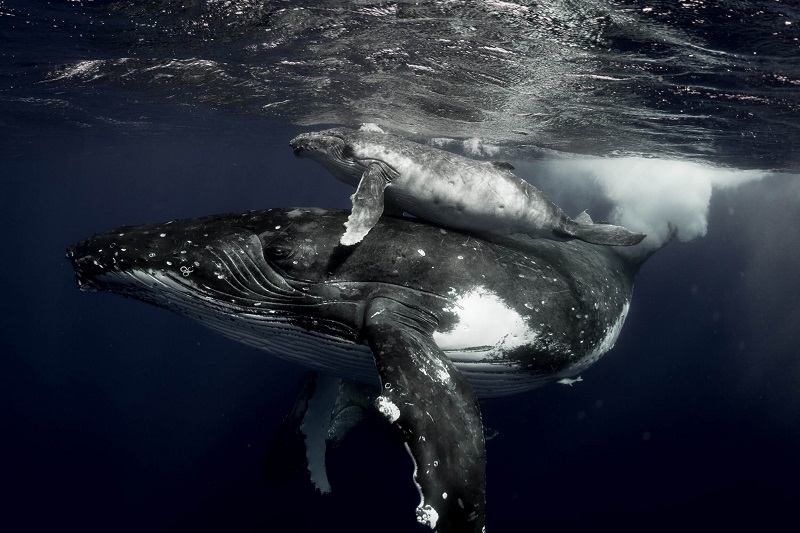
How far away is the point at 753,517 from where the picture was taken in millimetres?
22469

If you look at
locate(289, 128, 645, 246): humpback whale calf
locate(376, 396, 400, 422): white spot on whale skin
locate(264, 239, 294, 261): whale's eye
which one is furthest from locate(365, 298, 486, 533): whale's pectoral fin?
locate(289, 128, 645, 246): humpback whale calf

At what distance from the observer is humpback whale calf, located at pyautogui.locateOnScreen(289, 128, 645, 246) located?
614 cm

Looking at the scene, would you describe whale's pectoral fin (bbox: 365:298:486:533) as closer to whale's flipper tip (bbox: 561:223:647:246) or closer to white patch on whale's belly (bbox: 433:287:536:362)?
white patch on whale's belly (bbox: 433:287:536:362)

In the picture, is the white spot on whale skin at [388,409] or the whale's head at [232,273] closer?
the white spot on whale skin at [388,409]

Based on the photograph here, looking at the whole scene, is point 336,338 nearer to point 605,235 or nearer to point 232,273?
point 232,273

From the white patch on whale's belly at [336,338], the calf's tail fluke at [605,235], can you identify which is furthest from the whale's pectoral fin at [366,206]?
the calf's tail fluke at [605,235]

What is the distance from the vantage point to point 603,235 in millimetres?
6895

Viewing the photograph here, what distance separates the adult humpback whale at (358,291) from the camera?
4902mm

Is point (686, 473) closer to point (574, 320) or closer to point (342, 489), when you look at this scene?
point (342, 489)

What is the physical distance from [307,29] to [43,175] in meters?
77.7

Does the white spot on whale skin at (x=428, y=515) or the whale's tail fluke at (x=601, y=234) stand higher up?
the whale's tail fluke at (x=601, y=234)

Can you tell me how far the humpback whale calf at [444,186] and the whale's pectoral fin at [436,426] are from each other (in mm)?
2353

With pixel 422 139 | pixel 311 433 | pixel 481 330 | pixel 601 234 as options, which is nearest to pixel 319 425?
pixel 311 433

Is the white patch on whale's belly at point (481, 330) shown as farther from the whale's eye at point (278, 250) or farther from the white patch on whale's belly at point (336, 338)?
the whale's eye at point (278, 250)
